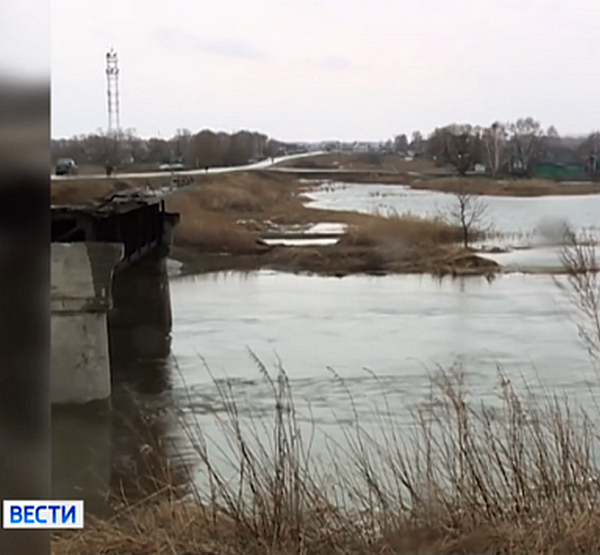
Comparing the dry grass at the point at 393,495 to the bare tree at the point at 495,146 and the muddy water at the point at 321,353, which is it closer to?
the muddy water at the point at 321,353

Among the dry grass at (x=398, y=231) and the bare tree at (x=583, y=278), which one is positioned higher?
the dry grass at (x=398, y=231)

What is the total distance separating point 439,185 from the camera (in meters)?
2.50

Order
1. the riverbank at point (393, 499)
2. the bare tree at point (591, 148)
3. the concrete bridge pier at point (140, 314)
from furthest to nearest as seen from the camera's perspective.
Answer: the concrete bridge pier at point (140, 314), the bare tree at point (591, 148), the riverbank at point (393, 499)

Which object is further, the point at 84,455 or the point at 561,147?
the point at 84,455

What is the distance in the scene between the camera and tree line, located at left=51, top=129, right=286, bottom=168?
2304 millimetres

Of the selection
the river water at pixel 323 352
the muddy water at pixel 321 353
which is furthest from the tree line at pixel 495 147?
the muddy water at pixel 321 353

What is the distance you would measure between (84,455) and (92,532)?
1025 mm

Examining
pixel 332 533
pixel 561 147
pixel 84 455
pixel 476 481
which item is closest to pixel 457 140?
pixel 561 147

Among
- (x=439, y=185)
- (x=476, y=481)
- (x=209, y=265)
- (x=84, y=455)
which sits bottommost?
(x=84, y=455)

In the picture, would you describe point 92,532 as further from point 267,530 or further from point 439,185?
point 439,185

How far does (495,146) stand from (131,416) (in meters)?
1.70

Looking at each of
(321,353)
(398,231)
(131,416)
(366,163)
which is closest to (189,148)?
(366,163)

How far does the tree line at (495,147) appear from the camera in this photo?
7.63 ft

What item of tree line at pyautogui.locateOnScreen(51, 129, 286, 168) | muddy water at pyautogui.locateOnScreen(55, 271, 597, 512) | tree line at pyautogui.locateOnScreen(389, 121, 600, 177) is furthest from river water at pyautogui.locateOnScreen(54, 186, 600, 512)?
tree line at pyautogui.locateOnScreen(51, 129, 286, 168)
